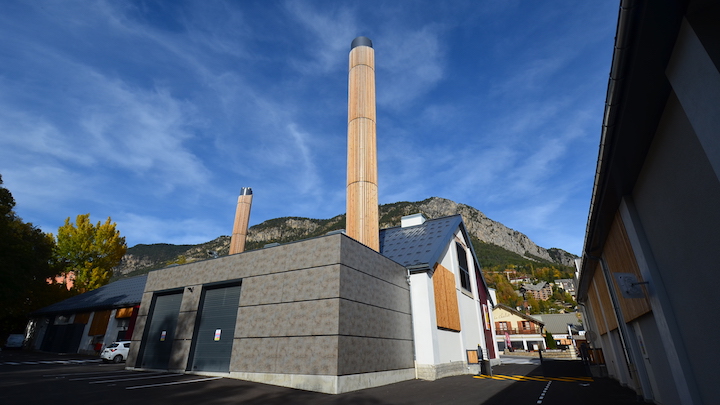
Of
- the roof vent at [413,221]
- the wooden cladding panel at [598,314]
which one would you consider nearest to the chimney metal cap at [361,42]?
the roof vent at [413,221]

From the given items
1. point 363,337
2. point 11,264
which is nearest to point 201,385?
point 363,337

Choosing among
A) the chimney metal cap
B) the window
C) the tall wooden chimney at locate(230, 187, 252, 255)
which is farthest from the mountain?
the chimney metal cap

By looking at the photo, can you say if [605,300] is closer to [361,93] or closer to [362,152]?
[362,152]

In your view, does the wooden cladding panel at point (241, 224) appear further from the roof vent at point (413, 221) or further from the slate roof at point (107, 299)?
the roof vent at point (413, 221)


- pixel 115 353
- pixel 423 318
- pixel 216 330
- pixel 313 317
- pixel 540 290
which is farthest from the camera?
pixel 540 290

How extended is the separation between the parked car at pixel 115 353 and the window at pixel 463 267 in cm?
2671

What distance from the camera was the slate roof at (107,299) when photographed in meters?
30.8

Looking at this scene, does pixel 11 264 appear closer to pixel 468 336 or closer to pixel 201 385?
pixel 201 385

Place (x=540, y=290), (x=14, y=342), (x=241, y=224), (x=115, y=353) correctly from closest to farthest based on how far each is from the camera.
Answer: (x=115, y=353)
(x=14, y=342)
(x=241, y=224)
(x=540, y=290)

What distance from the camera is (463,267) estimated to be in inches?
1094

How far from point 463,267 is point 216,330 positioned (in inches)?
773

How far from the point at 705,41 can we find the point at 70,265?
59.3 metres

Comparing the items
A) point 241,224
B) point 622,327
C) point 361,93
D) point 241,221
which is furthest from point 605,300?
point 241,221

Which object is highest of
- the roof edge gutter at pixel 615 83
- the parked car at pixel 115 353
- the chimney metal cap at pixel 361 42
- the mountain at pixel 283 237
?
the mountain at pixel 283 237
